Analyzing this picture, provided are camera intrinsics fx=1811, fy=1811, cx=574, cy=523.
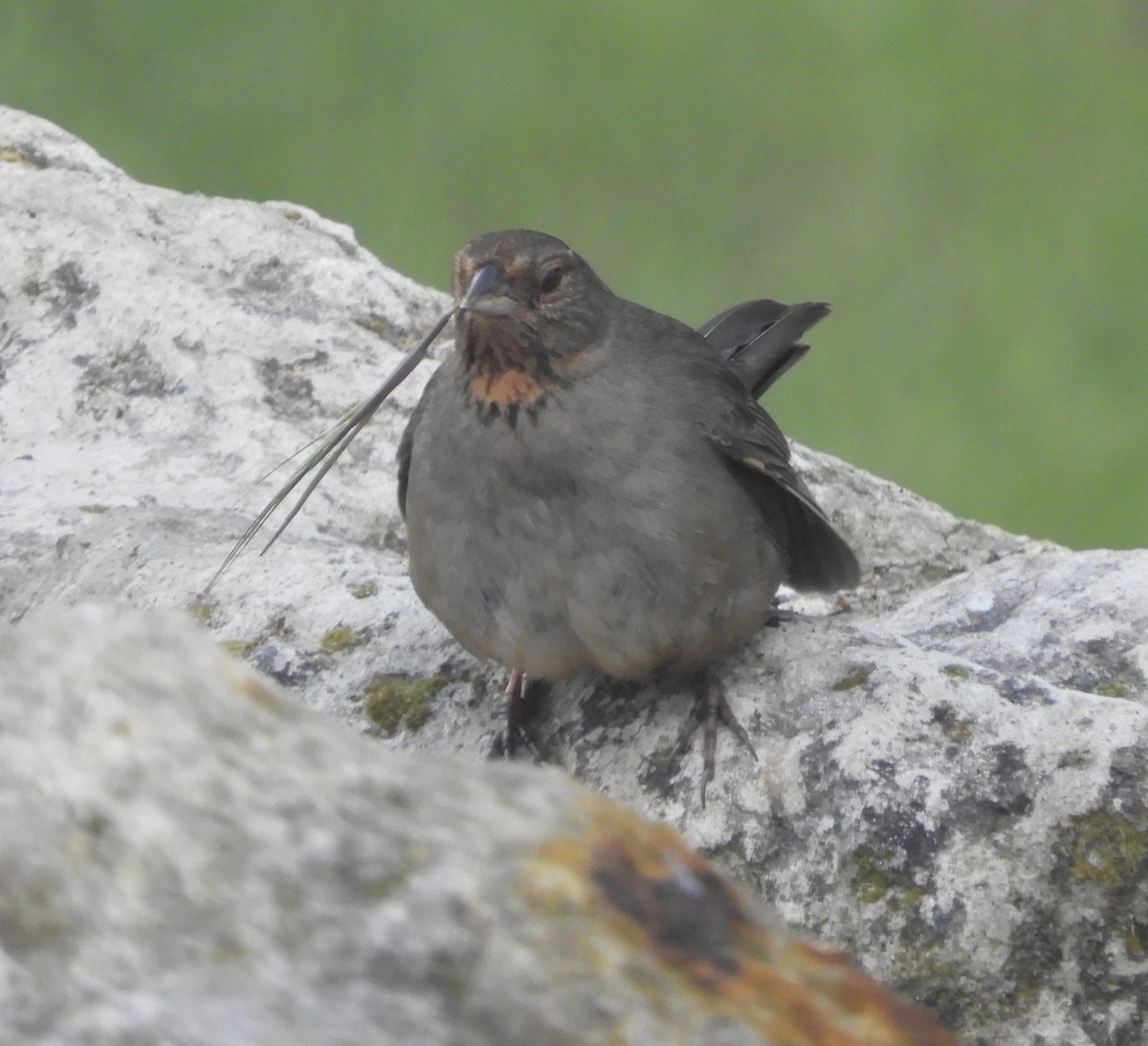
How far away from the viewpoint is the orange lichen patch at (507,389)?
3391mm

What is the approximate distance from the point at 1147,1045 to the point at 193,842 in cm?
159

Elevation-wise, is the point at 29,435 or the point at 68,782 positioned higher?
the point at 29,435

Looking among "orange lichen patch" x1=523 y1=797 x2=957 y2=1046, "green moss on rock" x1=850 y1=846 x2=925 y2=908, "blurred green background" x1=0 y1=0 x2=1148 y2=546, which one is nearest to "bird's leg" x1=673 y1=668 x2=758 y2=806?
"green moss on rock" x1=850 y1=846 x2=925 y2=908

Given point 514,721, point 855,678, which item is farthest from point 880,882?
point 514,721

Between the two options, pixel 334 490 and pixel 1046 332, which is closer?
pixel 334 490

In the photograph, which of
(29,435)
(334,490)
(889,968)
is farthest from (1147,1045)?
(29,435)

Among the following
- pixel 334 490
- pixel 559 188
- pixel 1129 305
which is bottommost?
pixel 334 490

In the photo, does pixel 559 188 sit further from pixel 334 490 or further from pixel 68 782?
pixel 68 782

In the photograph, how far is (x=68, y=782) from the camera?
5.43 feet

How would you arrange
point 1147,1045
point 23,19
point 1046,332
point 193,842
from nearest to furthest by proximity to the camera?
1. point 193,842
2. point 1147,1045
3. point 1046,332
4. point 23,19

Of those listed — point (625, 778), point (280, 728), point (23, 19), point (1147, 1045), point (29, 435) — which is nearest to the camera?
point (280, 728)

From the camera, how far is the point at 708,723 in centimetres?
321

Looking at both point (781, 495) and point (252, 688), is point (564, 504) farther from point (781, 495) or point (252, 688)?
point (252, 688)

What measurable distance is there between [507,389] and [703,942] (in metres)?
1.85
